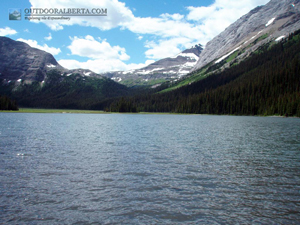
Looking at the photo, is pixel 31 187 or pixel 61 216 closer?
pixel 61 216

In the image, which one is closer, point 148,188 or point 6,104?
point 148,188

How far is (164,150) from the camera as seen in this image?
102 feet

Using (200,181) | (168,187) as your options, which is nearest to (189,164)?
(200,181)

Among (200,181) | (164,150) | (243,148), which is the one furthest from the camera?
(243,148)

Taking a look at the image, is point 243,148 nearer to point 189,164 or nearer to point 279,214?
point 189,164

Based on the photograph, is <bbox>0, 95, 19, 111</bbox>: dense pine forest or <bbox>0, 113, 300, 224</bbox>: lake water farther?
<bbox>0, 95, 19, 111</bbox>: dense pine forest

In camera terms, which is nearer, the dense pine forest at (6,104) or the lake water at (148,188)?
the lake water at (148,188)

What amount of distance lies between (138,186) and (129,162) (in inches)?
294

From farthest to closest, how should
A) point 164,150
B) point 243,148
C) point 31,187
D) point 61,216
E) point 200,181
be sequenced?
point 243,148 < point 164,150 < point 200,181 < point 31,187 < point 61,216

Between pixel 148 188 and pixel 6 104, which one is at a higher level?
pixel 6 104

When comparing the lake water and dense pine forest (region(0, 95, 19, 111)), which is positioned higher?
dense pine forest (region(0, 95, 19, 111))

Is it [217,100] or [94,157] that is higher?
[217,100]

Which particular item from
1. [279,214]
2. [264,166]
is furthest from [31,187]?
[264,166]

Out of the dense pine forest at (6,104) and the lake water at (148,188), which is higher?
the dense pine forest at (6,104)
